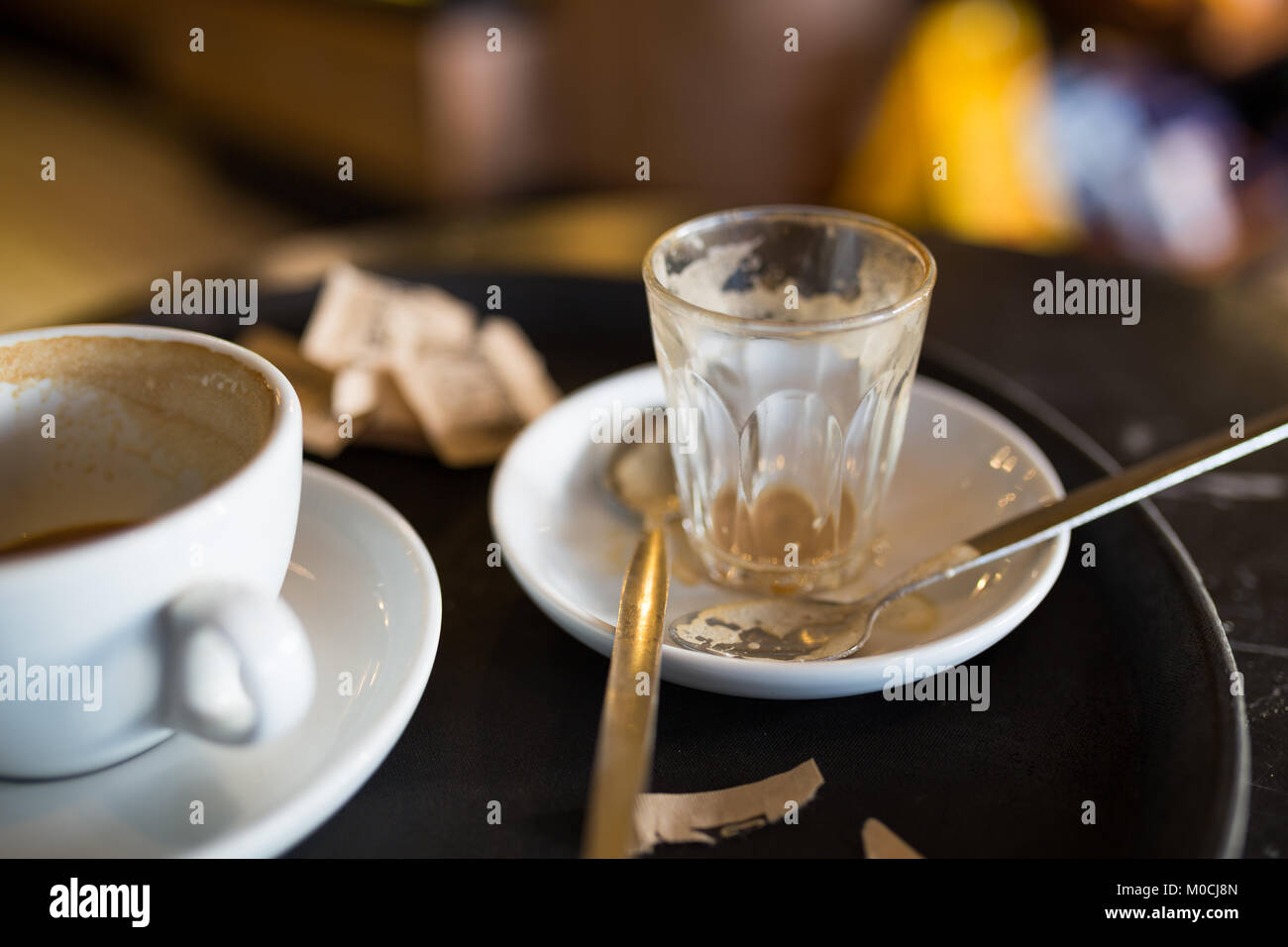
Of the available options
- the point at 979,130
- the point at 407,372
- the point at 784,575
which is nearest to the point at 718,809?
the point at 784,575

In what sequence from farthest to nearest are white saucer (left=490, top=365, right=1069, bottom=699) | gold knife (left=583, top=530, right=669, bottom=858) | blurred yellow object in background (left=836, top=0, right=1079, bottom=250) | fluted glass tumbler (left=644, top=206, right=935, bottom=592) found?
blurred yellow object in background (left=836, top=0, right=1079, bottom=250)
fluted glass tumbler (left=644, top=206, right=935, bottom=592)
white saucer (left=490, top=365, right=1069, bottom=699)
gold knife (left=583, top=530, right=669, bottom=858)

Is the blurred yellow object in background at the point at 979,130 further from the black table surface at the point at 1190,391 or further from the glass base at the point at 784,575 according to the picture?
the glass base at the point at 784,575

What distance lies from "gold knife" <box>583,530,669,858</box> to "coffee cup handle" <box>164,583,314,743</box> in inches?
4.8

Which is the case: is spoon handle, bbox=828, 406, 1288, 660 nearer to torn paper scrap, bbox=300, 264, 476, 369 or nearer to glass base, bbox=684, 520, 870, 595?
glass base, bbox=684, 520, 870, 595

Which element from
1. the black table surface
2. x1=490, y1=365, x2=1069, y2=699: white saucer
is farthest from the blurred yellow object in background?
x1=490, y1=365, x2=1069, y2=699: white saucer

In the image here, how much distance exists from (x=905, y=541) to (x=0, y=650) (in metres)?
0.48

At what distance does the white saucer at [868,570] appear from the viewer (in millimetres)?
479

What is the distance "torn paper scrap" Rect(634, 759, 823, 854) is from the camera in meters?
0.45

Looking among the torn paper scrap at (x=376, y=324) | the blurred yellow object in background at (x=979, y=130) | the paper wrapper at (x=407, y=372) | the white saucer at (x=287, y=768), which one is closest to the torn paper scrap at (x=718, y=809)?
the white saucer at (x=287, y=768)

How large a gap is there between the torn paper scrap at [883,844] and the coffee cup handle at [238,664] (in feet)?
0.80

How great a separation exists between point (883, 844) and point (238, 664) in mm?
278

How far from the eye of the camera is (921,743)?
1.64 ft
